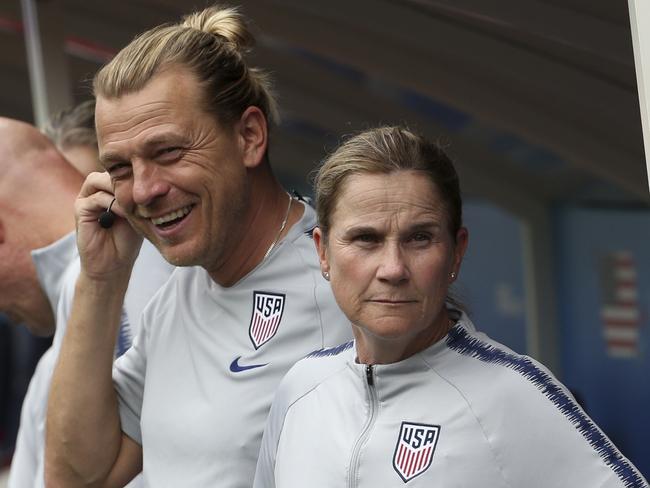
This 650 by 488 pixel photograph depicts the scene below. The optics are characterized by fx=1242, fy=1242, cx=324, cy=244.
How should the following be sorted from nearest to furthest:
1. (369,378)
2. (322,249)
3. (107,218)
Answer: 1. (369,378)
2. (322,249)
3. (107,218)

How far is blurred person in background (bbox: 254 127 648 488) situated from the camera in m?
1.90

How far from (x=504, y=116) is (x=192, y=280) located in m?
3.10

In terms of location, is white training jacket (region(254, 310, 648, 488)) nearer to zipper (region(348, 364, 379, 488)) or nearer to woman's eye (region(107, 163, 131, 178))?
zipper (region(348, 364, 379, 488))

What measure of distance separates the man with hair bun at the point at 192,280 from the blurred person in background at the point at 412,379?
0.25 meters

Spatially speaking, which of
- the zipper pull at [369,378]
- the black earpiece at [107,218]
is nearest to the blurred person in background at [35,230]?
the black earpiece at [107,218]

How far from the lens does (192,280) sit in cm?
272

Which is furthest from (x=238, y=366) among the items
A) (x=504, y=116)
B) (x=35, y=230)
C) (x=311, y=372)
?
(x=504, y=116)

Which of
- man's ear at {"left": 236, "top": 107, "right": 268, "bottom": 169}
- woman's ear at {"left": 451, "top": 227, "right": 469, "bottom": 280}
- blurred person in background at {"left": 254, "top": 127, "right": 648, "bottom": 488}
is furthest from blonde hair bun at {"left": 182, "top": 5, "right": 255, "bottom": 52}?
woman's ear at {"left": 451, "top": 227, "right": 469, "bottom": 280}

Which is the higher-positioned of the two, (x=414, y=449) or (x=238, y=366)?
(x=414, y=449)

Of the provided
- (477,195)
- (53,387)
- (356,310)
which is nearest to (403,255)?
(356,310)

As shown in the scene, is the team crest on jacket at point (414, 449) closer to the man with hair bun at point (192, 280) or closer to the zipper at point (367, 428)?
the zipper at point (367, 428)

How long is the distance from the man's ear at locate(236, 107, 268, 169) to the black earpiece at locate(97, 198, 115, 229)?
0.41 metres

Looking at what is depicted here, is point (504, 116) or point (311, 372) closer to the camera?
point (311, 372)

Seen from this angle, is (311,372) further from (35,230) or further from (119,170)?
(35,230)
